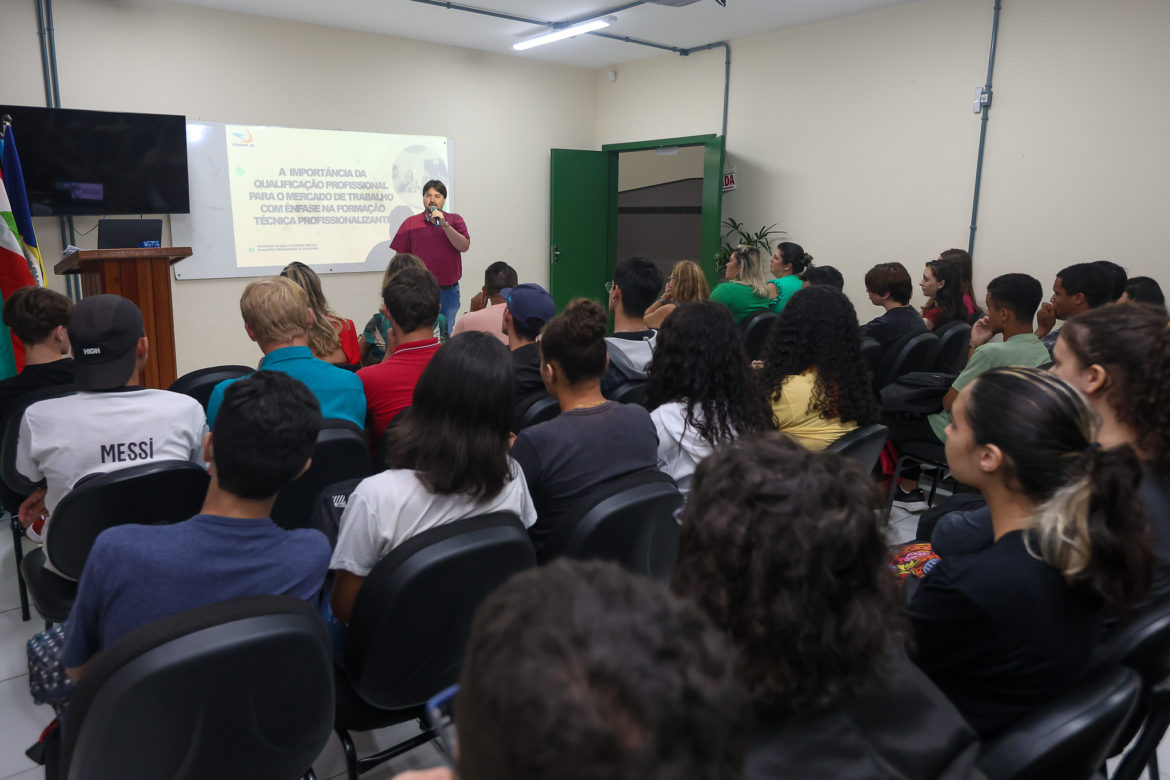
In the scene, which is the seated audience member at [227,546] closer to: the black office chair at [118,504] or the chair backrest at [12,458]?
the black office chair at [118,504]

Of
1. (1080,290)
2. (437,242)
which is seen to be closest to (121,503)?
(1080,290)

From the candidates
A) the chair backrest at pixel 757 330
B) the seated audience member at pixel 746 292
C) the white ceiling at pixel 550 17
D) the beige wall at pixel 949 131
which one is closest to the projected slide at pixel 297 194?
the white ceiling at pixel 550 17

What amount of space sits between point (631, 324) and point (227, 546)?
2282mm

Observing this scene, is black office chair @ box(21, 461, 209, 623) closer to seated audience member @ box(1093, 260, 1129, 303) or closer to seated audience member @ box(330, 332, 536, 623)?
seated audience member @ box(330, 332, 536, 623)

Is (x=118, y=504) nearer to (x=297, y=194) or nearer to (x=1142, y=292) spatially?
(x=1142, y=292)

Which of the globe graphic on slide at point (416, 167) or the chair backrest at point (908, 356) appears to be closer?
the chair backrest at point (908, 356)

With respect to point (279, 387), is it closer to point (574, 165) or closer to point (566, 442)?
point (566, 442)

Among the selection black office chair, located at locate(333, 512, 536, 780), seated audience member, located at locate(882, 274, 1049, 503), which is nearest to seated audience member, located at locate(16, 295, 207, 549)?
black office chair, located at locate(333, 512, 536, 780)

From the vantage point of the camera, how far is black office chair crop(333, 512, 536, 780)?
1.32 metres

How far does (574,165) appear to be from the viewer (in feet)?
25.3

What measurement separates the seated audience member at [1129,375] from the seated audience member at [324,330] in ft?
8.32

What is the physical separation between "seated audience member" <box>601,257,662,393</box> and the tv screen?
12.9 feet

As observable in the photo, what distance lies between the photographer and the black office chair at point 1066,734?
95 cm

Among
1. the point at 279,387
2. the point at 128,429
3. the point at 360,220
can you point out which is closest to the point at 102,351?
the point at 128,429
